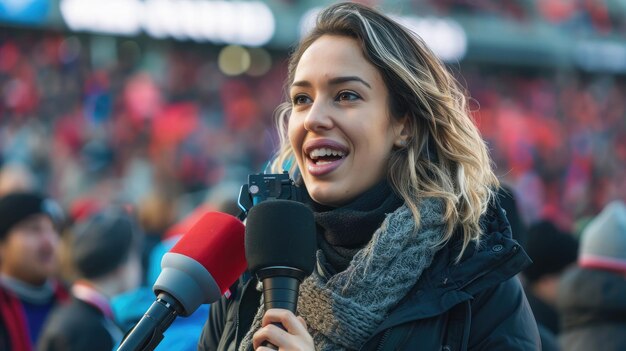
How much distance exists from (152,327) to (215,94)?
1491cm

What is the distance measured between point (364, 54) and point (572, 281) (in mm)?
2434

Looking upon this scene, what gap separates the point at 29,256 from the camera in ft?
17.5

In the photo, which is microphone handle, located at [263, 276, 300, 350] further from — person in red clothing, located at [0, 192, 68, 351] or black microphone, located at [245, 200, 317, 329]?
person in red clothing, located at [0, 192, 68, 351]

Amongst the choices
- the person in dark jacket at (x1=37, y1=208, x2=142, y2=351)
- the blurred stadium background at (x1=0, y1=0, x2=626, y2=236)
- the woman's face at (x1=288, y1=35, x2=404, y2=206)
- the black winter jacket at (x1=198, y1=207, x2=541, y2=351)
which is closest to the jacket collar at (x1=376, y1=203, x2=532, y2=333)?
the black winter jacket at (x1=198, y1=207, x2=541, y2=351)

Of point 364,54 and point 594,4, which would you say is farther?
point 594,4

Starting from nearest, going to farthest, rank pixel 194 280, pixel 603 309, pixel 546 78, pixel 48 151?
pixel 194 280 < pixel 603 309 < pixel 48 151 < pixel 546 78

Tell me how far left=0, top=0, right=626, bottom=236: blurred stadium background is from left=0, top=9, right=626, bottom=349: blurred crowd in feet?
0.11

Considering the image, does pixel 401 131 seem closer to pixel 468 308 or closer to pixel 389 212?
pixel 389 212

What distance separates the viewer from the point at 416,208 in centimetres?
256

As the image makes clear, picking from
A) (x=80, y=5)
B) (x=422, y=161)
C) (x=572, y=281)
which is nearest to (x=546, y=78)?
(x=80, y=5)

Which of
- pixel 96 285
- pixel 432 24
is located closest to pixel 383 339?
pixel 96 285

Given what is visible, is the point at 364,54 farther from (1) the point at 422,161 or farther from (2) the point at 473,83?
(2) the point at 473,83

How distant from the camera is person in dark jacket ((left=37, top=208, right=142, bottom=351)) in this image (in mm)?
4621

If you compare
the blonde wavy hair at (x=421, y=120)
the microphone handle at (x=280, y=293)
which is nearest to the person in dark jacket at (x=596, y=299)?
the blonde wavy hair at (x=421, y=120)
